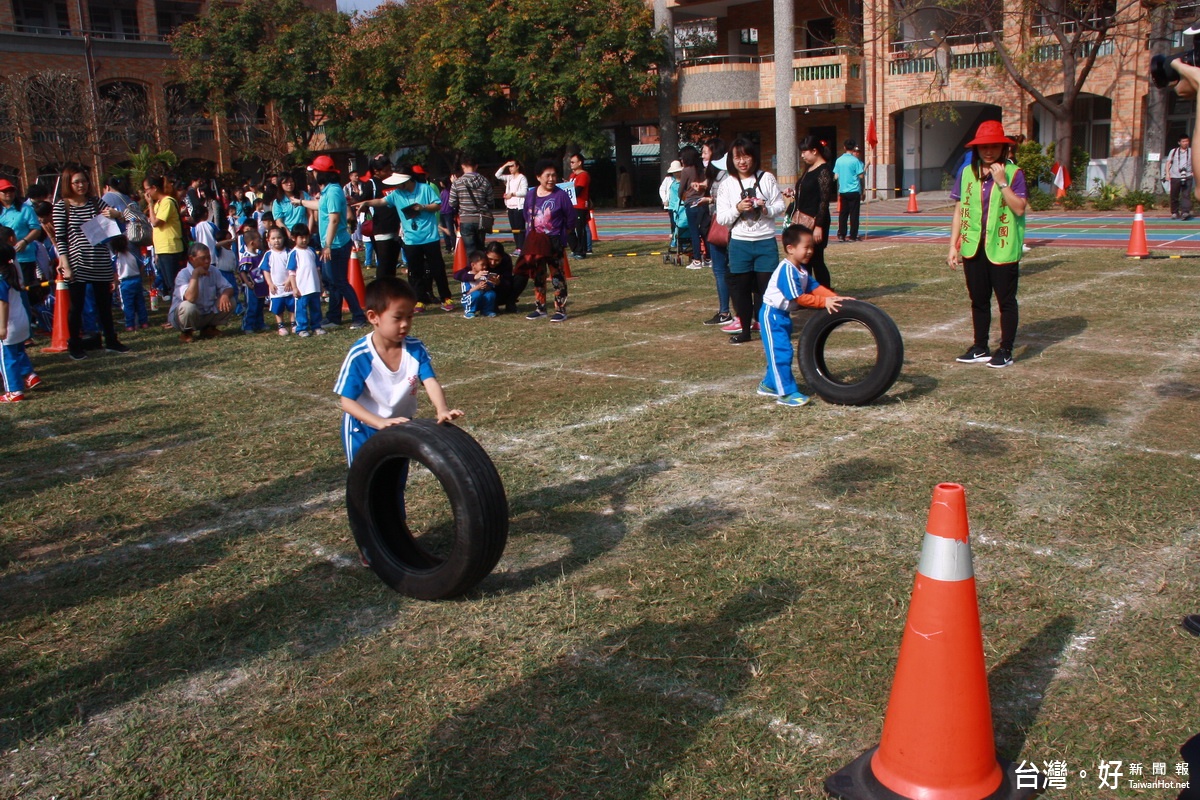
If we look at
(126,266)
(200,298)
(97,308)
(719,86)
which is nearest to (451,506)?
(97,308)

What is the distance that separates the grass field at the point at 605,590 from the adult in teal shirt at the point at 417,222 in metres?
3.78

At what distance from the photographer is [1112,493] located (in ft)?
16.6

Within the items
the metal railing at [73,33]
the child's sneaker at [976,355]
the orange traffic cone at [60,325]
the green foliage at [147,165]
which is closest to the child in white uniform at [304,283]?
the orange traffic cone at [60,325]

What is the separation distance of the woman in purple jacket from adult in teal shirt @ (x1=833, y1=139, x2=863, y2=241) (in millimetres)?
7539

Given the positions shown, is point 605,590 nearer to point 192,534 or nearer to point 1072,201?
point 192,534

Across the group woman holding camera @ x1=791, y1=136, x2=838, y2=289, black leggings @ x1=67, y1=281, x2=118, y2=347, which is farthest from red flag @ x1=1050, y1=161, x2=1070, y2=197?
black leggings @ x1=67, y1=281, x2=118, y2=347

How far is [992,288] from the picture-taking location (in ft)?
26.4

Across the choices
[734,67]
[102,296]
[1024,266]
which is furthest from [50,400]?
[734,67]

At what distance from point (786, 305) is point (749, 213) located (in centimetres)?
174

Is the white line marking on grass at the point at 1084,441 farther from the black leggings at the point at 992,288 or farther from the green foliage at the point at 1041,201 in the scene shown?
the green foliage at the point at 1041,201

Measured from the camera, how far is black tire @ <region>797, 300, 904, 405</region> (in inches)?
266

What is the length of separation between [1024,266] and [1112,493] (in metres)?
9.57

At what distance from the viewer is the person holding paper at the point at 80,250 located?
9.86m

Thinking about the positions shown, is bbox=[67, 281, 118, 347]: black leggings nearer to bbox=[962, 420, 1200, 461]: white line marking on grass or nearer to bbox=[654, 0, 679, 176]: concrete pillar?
bbox=[962, 420, 1200, 461]: white line marking on grass
